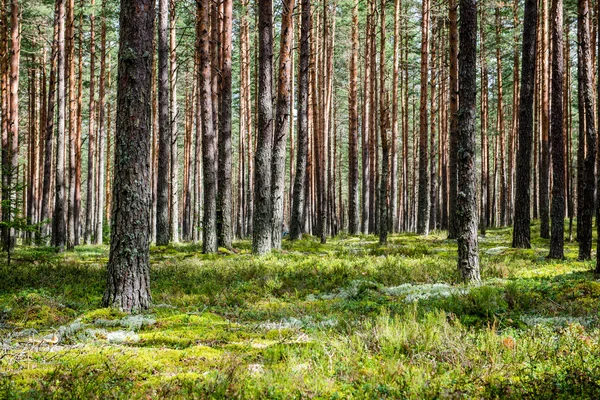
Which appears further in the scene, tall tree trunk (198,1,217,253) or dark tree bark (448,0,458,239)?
dark tree bark (448,0,458,239)

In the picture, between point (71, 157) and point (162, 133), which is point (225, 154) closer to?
point (162, 133)

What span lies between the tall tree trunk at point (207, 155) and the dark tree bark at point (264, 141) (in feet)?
4.75

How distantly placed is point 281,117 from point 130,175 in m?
7.55

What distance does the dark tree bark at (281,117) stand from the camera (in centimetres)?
A: 1316

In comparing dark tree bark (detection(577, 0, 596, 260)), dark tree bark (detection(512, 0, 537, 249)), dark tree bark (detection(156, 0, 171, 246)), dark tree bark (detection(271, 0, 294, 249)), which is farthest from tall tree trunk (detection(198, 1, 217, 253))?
dark tree bark (detection(577, 0, 596, 260))

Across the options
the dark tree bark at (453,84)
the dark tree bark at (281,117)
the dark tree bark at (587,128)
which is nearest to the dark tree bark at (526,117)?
the dark tree bark at (587,128)

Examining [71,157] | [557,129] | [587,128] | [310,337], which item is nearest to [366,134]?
[557,129]

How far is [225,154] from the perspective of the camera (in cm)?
1405

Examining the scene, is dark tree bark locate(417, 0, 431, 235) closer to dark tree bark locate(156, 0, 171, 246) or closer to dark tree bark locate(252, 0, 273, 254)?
dark tree bark locate(252, 0, 273, 254)

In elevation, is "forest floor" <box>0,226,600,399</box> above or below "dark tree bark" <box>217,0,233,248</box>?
below

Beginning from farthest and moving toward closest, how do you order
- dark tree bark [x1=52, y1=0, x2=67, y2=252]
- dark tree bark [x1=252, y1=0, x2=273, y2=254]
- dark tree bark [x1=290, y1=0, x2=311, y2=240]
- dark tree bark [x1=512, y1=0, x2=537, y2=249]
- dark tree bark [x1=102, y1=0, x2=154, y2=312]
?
dark tree bark [x1=52, y1=0, x2=67, y2=252], dark tree bark [x1=290, y1=0, x2=311, y2=240], dark tree bark [x1=512, y1=0, x2=537, y2=249], dark tree bark [x1=252, y1=0, x2=273, y2=254], dark tree bark [x1=102, y1=0, x2=154, y2=312]

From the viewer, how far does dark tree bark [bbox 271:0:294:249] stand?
13.2 metres

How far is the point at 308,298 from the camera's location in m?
7.80

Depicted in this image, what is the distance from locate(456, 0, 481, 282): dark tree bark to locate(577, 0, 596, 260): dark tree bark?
370 centimetres
